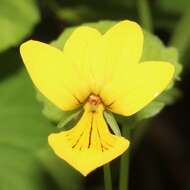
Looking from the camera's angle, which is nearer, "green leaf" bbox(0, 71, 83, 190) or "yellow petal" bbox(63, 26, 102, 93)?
"yellow petal" bbox(63, 26, 102, 93)

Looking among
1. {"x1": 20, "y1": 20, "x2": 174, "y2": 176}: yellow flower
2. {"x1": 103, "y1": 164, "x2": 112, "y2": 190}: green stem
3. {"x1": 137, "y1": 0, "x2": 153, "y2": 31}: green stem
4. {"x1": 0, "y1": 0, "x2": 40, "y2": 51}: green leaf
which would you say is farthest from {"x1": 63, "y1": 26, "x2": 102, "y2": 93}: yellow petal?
{"x1": 137, "y1": 0, "x2": 153, "y2": 31}: green stem

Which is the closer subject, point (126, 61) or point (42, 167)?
point (126, 61)

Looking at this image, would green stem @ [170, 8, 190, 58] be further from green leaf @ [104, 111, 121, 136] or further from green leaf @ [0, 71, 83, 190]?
green leaf @ [104, 111, 121, 136]

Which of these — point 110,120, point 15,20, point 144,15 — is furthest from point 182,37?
point 110,120

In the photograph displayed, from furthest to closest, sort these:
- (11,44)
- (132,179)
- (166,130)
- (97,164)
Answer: (166,130), (132,179), (11,44), (97,164)

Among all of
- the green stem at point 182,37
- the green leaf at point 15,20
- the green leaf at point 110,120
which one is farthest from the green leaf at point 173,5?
the green leaf at point 110,120

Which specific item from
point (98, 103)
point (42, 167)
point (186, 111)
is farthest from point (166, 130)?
point (98, 103)

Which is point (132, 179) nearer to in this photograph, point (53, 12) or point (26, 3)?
point (53, 12)
